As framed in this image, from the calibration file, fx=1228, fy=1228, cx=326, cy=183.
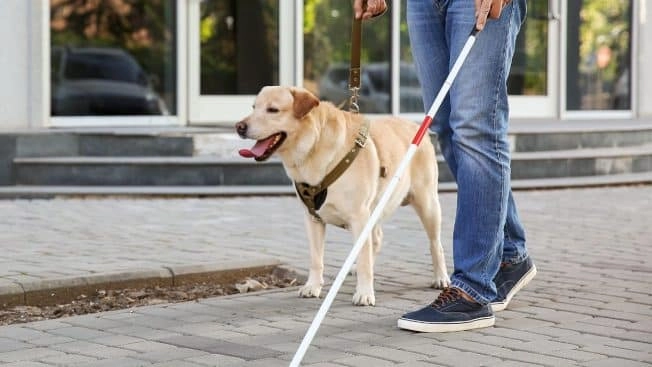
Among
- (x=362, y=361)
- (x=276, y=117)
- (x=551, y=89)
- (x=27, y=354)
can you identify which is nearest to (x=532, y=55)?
(x=551, y=89)

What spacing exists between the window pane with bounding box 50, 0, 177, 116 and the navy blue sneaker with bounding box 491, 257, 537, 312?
745 centimetres

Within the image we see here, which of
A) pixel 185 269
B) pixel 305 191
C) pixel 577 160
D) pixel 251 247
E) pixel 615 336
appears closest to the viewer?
pixel 615 336

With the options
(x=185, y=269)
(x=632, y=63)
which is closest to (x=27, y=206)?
(x=185, y=269)

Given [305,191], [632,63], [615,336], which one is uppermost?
[632,63]

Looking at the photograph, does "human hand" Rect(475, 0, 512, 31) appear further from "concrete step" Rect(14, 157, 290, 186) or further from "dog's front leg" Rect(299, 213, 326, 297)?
"concrete step" Rect(14, 157, 290, 186)

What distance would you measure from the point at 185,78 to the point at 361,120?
24.3 feet

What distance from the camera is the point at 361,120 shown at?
19.1ft

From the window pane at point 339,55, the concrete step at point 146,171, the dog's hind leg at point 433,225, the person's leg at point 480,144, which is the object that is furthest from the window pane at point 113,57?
the person's leg at point 480,144

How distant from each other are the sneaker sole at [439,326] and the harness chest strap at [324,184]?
88 cm

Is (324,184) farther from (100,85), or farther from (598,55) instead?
(598,55)

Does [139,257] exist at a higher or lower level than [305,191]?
lower

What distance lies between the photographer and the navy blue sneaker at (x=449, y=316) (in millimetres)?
4938

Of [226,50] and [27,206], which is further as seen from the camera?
[226,50]

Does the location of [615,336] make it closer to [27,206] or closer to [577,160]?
[27,206]
